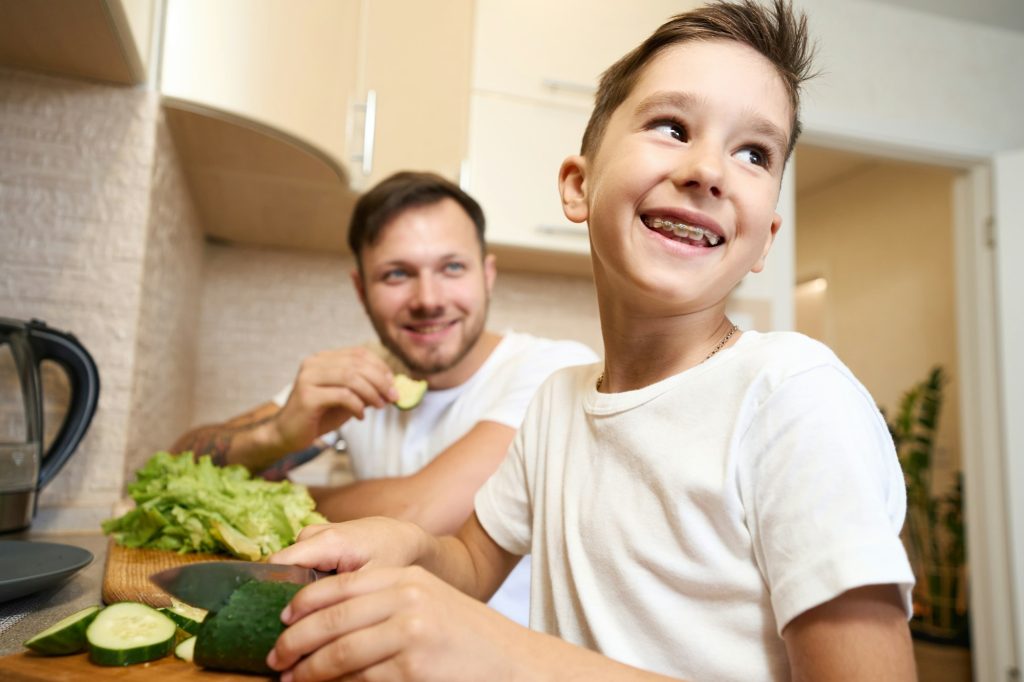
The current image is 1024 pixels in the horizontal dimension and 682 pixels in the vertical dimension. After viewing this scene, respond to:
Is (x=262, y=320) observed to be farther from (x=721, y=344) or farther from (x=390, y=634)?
(x=390, y=634)

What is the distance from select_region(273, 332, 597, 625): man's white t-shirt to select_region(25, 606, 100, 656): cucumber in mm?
879

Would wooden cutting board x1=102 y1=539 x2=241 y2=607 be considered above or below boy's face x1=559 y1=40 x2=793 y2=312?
below

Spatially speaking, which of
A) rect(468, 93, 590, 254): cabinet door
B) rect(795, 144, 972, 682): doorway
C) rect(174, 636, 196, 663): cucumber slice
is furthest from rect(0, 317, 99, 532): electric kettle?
rect(795, 144, 972, 682): doorway

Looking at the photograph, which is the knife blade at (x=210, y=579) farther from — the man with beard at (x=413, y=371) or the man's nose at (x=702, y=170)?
the man with beard at (x=413, y=371)

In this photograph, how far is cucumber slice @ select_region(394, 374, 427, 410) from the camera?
140cm

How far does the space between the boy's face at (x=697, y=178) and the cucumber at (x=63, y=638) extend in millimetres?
519

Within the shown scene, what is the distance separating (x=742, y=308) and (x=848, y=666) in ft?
7.68

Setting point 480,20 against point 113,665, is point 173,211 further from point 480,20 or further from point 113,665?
point 113,665

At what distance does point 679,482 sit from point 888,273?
4144mm

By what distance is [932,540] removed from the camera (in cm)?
342

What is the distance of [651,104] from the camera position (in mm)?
675

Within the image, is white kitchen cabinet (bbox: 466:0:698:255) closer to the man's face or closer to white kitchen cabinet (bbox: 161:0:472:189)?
white kitchen cabinet (bbox: 161:0:472:189)

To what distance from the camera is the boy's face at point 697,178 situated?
64 centimetres

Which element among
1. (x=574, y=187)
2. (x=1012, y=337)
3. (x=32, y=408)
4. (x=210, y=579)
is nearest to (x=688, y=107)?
(x=574, y=187)
